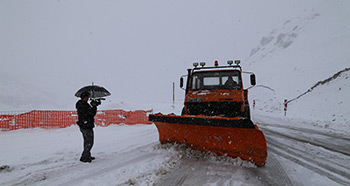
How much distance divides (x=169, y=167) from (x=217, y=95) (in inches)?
85.5

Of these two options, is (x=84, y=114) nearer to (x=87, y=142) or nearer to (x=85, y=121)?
(x=85, y=121)

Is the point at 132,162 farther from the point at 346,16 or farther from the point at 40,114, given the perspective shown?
the point at 346,16

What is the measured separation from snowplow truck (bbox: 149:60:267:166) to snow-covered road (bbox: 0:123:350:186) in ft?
0.69

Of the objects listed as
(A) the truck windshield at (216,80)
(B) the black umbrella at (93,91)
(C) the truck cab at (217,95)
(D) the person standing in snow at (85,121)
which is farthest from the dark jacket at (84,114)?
(A) the truck windshield at (216,80)

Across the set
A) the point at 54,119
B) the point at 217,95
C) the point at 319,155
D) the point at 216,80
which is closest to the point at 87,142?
the point at 217,95

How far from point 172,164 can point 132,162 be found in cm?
89

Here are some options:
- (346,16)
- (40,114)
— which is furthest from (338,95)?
(346,16)

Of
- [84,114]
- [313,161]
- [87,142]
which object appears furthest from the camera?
[87,142]

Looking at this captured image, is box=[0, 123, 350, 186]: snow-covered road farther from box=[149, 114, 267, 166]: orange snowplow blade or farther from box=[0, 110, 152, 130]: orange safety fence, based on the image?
box=[0, 110, 152, 130]: orange safety fence

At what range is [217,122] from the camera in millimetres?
3242

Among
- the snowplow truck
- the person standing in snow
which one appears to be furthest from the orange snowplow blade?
the person standing in snow

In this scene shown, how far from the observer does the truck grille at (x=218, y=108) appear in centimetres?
438

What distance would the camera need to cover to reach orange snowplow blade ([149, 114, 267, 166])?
3.21 metres

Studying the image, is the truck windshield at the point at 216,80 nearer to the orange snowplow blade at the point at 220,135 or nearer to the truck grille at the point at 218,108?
the truck grille at the point at 218,108
